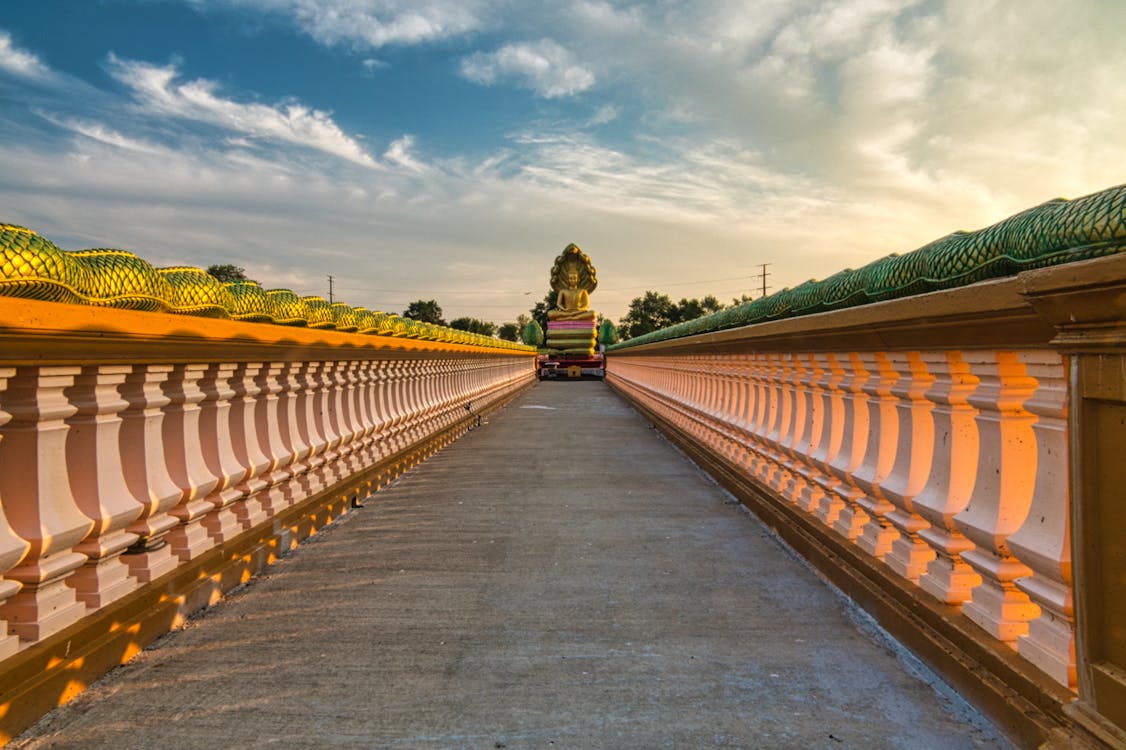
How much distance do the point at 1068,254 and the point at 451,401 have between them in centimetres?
940

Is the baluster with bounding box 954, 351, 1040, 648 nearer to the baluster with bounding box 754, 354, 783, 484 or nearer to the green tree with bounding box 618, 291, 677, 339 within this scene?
the baluster with bounding box 754, 354, 783, 484

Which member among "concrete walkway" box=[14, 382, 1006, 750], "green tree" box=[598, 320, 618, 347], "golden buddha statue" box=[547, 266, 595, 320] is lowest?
"concrete walkway" box=[14, 382, 1006, 750]

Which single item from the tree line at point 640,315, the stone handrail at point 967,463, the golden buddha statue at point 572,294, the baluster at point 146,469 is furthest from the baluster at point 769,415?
the tree line at point 640,315

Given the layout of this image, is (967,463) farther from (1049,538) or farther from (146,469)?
(146,469)

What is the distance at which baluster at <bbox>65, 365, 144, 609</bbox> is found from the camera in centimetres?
239

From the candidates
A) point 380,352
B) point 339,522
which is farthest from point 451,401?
point 339,522

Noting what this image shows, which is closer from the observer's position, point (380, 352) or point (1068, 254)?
point (1068, 254)

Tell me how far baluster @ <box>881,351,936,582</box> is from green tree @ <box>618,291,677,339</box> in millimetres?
119048

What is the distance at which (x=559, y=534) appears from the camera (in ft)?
14.9

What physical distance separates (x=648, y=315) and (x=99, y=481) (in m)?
127

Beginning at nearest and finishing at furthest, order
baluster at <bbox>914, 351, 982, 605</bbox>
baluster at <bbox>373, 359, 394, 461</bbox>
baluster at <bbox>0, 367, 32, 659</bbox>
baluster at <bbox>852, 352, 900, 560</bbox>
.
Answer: baluster at <bbox>0, 367, 32, 659</bbox> < baluster at <bbox>914, 351, 982, 605</bbox> < baluster at <bbox>852, 352, 900, 560</bbox> < baluster at <bbox>373, 359, 394, 461</bbox>

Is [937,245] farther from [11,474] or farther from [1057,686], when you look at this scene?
[11,474]

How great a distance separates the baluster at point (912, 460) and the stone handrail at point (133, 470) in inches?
116

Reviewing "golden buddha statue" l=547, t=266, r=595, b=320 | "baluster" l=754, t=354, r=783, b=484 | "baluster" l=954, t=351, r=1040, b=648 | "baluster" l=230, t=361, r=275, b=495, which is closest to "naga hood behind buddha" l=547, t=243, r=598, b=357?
"golden buddha statue" l=547, t=266, r=595, b=320
